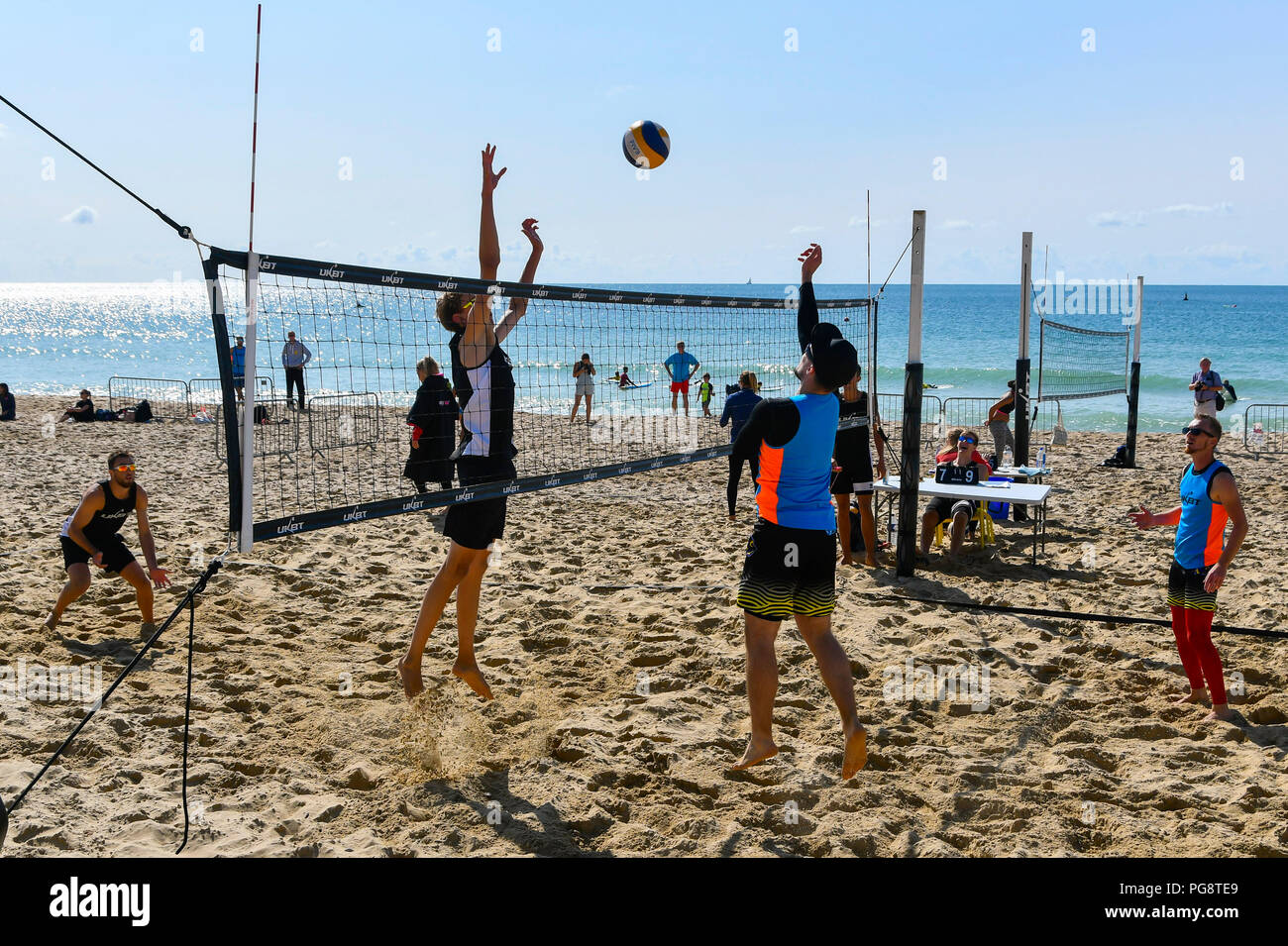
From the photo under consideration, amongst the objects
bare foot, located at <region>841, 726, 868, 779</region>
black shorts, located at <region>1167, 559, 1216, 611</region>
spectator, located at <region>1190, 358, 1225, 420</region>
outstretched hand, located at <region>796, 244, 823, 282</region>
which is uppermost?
outstretched hand, located at <region>796, 244, 823, 282</region>

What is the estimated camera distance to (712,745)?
4012mm

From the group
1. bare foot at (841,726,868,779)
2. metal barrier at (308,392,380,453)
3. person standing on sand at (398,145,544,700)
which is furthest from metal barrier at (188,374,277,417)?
bare foot at (841,726,868,779)

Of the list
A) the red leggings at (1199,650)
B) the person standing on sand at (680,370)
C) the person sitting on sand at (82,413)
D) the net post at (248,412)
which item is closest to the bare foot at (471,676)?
the net post at (248,412)

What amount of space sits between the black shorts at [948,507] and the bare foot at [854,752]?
14.0 feet

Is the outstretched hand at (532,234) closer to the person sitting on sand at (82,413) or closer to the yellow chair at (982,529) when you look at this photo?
the yellow chair at (982,529)

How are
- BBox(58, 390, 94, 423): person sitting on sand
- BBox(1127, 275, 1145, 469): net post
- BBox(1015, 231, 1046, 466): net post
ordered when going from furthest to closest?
BBox(58, 390, 94, 423): person sitting on sand, BBox(1127, 275, 1145, 469): net post, BBox(1015, 231, 1046, 466): net post

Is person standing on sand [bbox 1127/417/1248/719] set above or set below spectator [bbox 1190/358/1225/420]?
below

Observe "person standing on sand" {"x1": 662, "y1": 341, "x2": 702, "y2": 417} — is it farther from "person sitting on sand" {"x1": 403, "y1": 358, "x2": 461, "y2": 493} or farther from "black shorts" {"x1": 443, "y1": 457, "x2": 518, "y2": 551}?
"black shorts" {"x1": 443, "y1": 457, "x2": 518, "y2": 551}

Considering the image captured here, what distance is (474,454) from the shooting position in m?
4.08

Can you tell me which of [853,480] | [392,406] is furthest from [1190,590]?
[392,406]

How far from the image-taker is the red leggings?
431 cm

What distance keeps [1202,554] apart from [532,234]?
11.6 ft

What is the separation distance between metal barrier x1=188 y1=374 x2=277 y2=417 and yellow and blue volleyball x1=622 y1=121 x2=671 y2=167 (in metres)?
5.24

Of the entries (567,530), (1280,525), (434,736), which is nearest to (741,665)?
(434,736)
